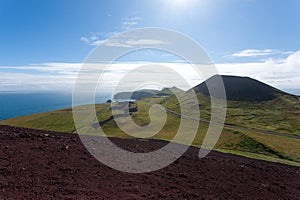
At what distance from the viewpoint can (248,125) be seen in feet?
339

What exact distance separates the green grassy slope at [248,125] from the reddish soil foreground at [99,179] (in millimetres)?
29248

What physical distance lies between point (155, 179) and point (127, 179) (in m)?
1.90

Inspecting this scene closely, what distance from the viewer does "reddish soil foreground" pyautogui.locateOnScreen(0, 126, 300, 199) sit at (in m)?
12.0

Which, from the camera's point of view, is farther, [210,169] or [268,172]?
[268,172]

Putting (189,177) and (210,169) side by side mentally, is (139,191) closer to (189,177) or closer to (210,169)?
(189,177)

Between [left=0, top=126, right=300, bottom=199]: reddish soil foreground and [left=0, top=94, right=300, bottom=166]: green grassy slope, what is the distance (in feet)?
96.0

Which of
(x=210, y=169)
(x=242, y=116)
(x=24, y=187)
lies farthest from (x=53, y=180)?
(x=242, y=116)

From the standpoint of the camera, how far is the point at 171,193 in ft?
45.5

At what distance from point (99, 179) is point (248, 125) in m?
100

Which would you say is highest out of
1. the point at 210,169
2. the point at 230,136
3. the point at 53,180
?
the point at 53,180

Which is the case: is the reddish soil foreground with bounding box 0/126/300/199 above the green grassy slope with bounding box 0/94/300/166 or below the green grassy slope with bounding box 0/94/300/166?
above

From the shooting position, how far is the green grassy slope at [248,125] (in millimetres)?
56528

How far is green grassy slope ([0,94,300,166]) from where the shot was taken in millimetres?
56528

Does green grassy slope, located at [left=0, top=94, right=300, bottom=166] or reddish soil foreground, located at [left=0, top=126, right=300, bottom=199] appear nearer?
reddish soil foreground, located at [left=0, top=126, right=300, bottom=199]
